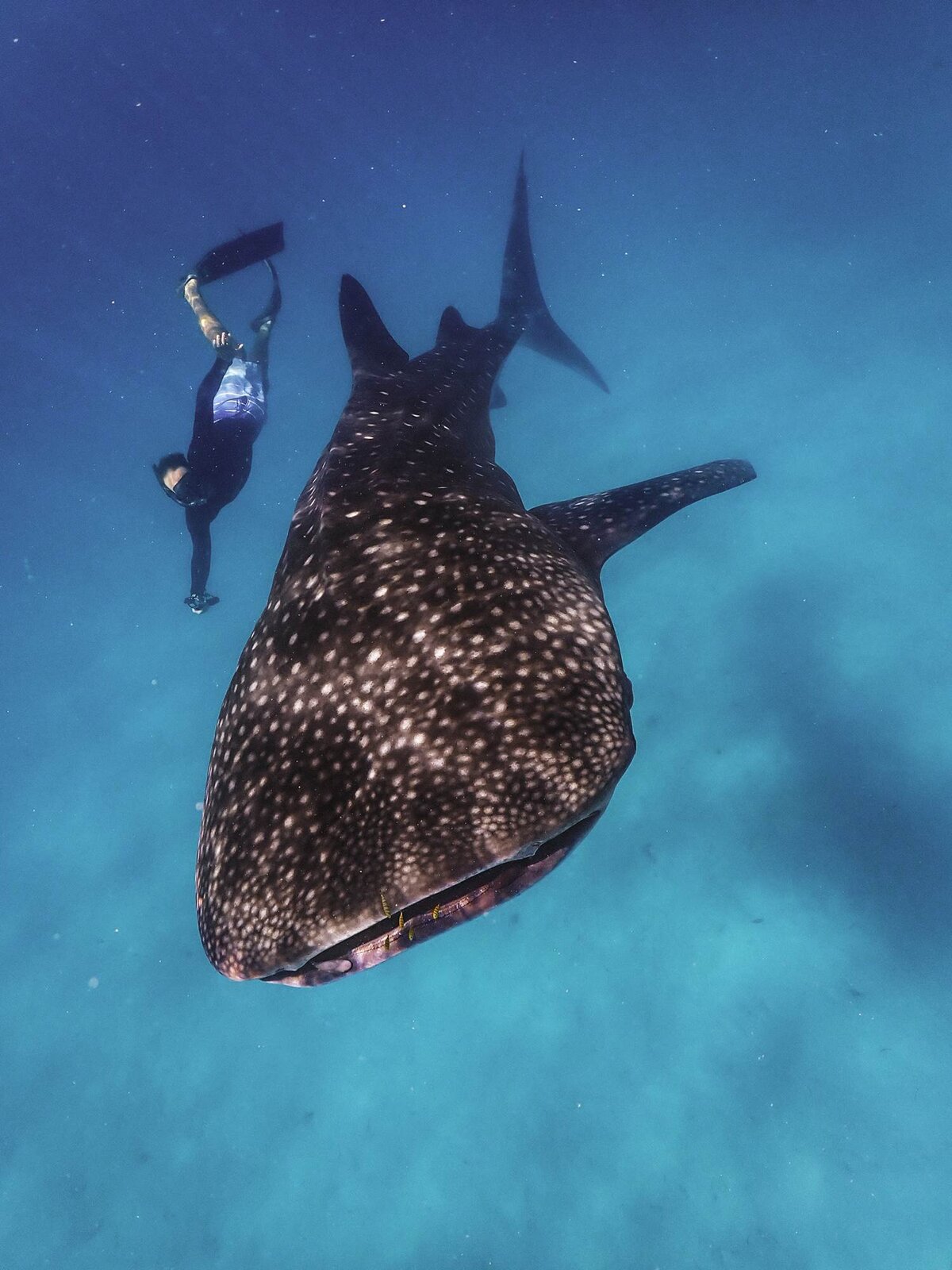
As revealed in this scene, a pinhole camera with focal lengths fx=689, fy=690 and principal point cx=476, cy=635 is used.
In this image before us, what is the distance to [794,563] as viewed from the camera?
13961 mm

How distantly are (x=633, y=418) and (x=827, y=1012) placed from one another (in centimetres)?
1791

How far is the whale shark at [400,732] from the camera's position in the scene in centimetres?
243

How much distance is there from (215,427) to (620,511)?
1118cm

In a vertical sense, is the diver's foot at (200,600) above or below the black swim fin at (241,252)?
below

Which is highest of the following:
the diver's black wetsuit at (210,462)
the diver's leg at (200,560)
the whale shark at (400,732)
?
the whale shark at (400,732)

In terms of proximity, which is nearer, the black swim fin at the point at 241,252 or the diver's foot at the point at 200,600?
the black swim fin at the point at 241,252

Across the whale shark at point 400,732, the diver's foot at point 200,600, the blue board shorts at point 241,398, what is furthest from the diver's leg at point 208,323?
the whale shark at point 400,732

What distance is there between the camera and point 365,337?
21.3ft

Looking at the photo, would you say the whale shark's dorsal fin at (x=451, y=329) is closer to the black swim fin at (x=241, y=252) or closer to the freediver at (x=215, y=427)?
the freediver at (x=215, y=427)

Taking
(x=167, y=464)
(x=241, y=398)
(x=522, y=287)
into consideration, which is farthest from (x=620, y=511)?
(x=241, y=398)

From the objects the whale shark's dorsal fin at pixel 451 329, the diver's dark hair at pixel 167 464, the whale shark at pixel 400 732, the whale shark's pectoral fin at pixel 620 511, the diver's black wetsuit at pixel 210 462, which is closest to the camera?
the whale shark at pixel 400 732

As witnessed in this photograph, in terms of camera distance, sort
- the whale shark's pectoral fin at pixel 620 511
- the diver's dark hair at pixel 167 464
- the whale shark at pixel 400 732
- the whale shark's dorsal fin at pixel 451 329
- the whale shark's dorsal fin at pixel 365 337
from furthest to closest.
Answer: the diver's dark hair at pixel 167 464 < the whale shark's dorsal fin at pixel 451 329 < the whale shark's dorsal fin at pixel 365 337 < the whale shark's pectoral fin at pixel 620 511 < the whale shark at pixel 400 732

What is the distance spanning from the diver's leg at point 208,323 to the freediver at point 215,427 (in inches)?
0.6

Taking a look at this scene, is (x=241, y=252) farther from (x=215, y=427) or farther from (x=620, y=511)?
(x=620, y=511)
